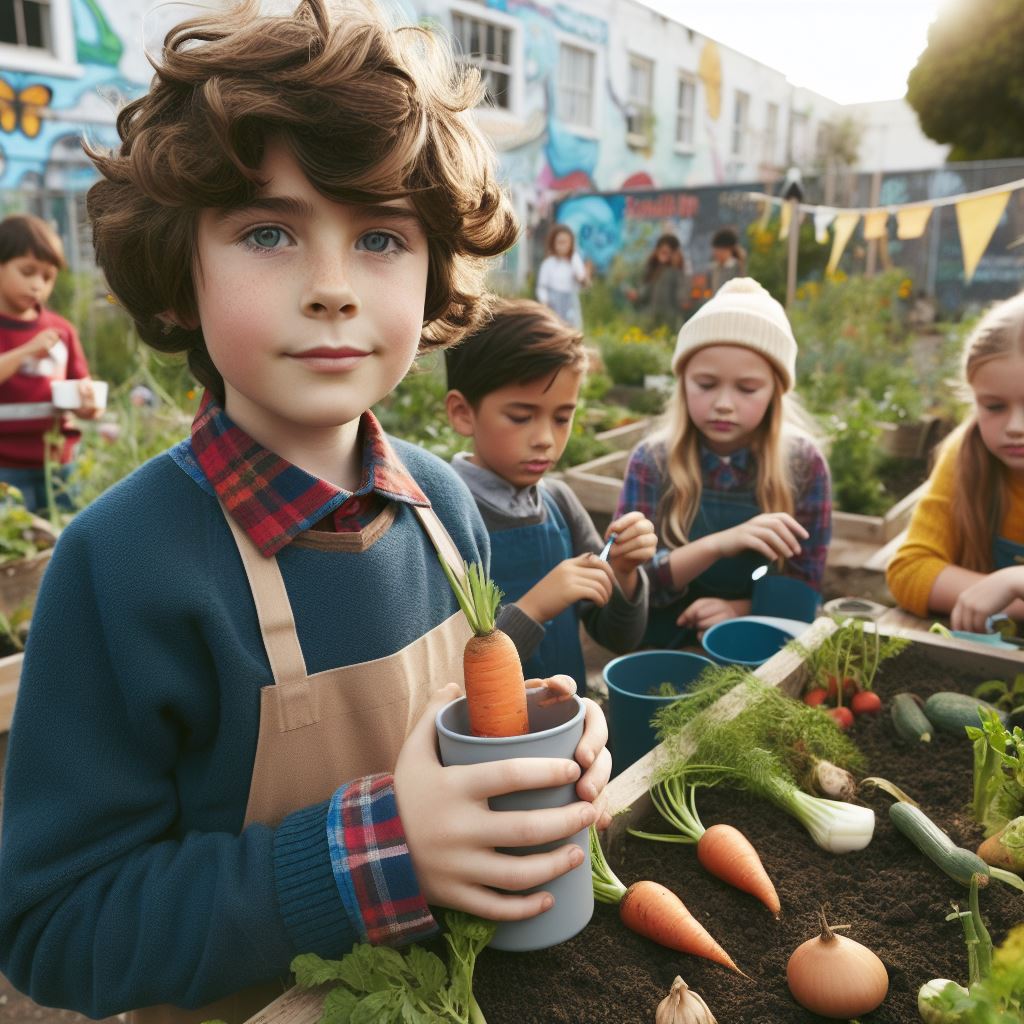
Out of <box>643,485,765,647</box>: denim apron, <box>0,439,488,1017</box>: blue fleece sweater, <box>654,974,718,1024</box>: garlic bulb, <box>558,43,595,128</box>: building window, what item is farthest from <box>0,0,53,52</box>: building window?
<box>654,974,718,1024</box>: garlic bulb

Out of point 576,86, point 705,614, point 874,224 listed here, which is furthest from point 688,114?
point 705,614

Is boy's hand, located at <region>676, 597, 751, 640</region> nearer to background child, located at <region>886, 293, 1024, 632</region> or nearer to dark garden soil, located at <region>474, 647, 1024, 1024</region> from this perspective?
background child, located at <region>886, 293, 1024, 632</region>

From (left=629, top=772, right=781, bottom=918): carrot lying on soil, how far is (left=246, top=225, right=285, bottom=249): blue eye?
1059 mm

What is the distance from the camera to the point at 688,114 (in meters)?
22.8

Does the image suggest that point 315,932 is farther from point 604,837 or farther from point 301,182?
point 301,182

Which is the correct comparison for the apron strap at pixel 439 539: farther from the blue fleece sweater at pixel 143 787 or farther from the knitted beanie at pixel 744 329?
the knitted beanie at pixel 744 329

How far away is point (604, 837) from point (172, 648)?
759 millimetres

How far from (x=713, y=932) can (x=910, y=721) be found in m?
0.79

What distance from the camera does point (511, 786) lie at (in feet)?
3.17

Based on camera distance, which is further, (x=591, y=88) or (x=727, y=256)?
(x=591, y=88)

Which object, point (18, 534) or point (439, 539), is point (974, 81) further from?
point (439, 539)

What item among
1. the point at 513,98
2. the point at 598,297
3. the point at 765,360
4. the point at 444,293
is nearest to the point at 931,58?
the point at 513,98

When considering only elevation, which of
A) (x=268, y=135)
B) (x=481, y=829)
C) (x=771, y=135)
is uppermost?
(x=771, y=135)

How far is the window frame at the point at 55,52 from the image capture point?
10.4 m
